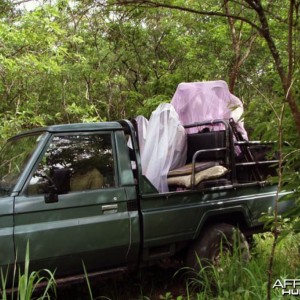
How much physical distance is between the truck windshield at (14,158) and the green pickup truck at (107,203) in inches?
0.5

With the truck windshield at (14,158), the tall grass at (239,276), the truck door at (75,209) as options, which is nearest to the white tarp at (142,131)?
the truck door at (75,209)

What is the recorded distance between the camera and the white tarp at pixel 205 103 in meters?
5.23

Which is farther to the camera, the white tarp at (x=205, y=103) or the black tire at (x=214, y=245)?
the white tarp at (x=205, y=103)

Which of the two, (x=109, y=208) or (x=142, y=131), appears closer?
(x=109, y=208)

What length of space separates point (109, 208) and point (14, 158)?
105 cm

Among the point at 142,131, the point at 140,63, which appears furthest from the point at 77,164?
the point at 140,63

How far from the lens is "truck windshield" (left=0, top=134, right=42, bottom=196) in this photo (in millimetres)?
3527

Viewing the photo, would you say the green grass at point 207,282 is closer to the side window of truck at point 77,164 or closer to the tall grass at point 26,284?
the tall grass at point 26,284

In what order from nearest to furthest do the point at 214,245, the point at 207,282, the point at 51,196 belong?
the point at 51,196
the point at 207,282
the point at 214,245

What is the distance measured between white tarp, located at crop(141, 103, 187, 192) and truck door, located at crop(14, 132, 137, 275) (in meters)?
0.66

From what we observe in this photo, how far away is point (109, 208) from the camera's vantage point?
372 cm

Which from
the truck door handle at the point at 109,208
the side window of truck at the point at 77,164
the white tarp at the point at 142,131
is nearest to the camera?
the side window of truck at the point at 77,164

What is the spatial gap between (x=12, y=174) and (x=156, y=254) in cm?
161

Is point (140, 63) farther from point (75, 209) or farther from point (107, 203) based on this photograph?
point (75, 209)
